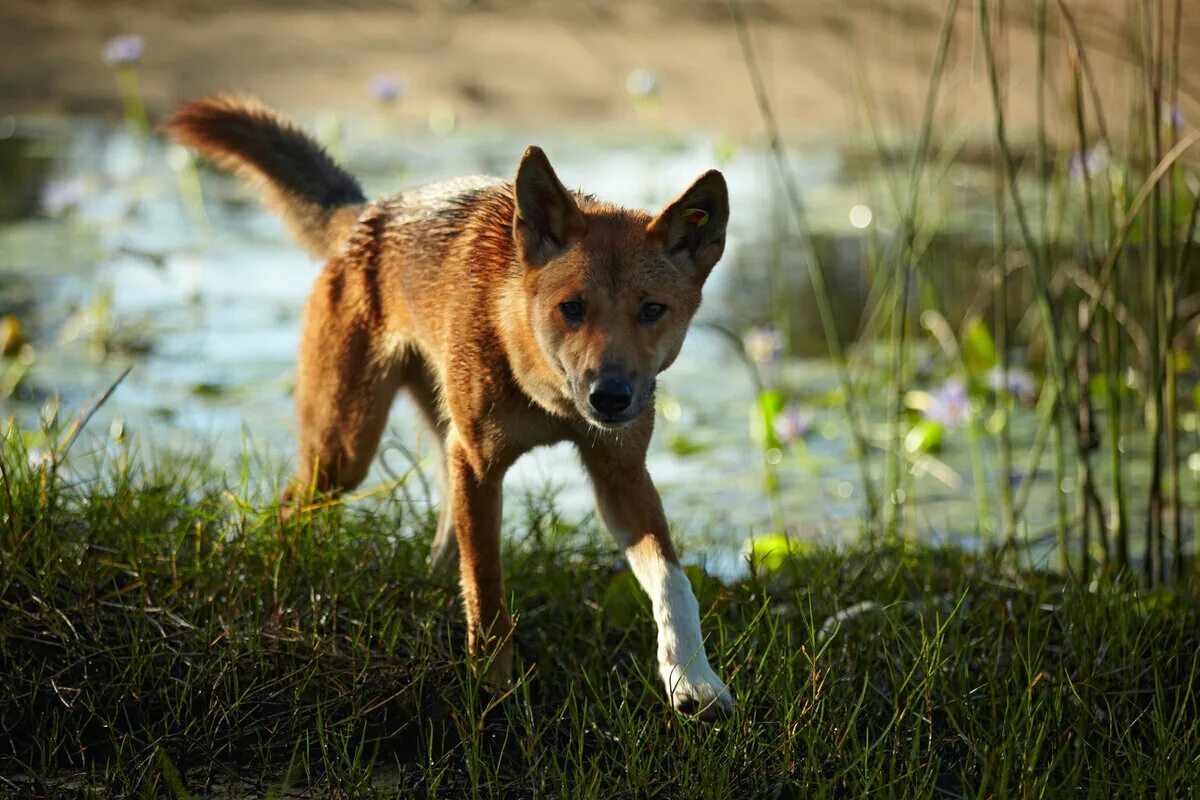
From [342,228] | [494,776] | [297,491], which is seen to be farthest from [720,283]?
[494,776]

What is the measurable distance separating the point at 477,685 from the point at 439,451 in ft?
4.74

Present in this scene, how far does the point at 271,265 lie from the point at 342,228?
4461 mm

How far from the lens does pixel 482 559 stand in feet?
12.3

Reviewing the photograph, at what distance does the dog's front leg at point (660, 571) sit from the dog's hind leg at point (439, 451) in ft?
2.31

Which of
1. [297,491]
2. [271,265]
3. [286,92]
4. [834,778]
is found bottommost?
[834,778]

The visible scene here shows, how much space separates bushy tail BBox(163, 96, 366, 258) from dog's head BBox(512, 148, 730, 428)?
1.46 meters

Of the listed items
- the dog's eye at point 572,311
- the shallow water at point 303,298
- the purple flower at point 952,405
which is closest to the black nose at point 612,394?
the dog's eye at point 572,311

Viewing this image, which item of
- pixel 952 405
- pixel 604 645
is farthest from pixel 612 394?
pixel 952 405

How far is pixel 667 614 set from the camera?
11.5 ft

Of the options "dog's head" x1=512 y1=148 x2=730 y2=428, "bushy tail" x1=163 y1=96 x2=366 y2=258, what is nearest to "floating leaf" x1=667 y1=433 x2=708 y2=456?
"bushy tail" x1=163 y1=96 x2=366 y2=258

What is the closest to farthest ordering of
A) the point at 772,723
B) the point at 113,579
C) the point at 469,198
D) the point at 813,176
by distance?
1. the point at 772,723
2. the point at 113,579
3. the point at 469,198
4. the point at 813,176

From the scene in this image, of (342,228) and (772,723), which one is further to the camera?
(342,228)

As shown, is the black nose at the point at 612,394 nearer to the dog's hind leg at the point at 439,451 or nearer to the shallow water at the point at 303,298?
the dog's hind leg at the point at 439,451

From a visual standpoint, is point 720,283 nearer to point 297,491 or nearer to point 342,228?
point 342,228
